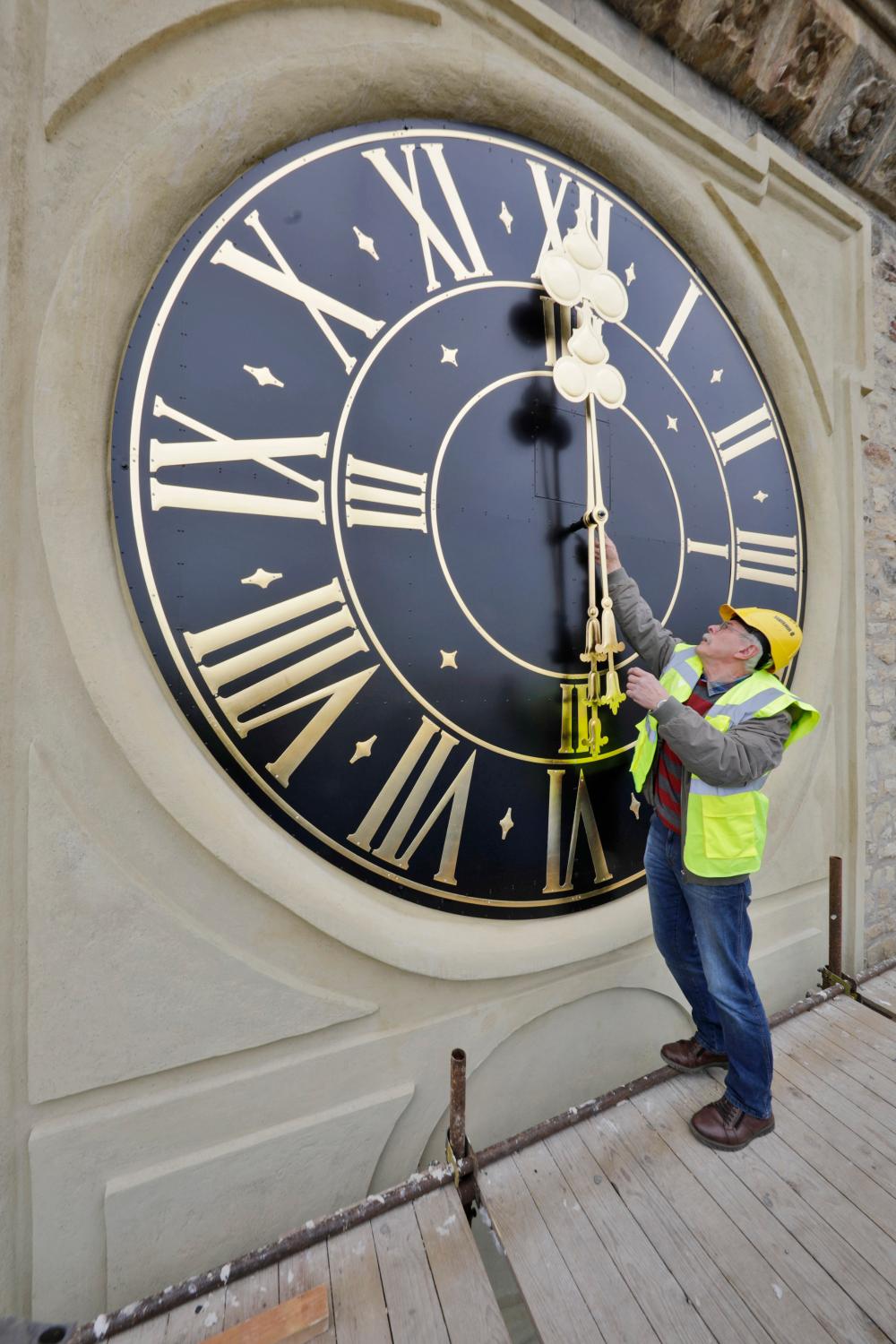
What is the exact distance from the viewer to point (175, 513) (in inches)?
54.1

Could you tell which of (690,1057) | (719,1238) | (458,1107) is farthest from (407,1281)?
(690,1057)

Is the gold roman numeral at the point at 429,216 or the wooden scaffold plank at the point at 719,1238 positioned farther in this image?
the gold roman numeral at the point at 429,216

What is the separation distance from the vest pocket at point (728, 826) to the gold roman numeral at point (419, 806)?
2.03 feet

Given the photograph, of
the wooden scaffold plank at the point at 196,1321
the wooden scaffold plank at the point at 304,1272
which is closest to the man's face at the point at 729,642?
the wooden scaffold plank at the point at 304,1272

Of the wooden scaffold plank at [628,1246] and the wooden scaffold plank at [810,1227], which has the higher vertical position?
the wooden scaffold plank at [628,1246]

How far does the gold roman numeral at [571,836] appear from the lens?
6.10 ft

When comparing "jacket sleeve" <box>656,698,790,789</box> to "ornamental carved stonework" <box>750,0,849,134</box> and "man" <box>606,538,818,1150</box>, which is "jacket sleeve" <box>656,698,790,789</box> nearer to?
"man" <box>606,538,818,1150</box>

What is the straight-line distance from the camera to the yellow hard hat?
1.62 m

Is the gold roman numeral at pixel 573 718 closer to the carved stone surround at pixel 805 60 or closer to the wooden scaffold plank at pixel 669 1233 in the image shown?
the wooden scaffold plank at pixel 669 1233

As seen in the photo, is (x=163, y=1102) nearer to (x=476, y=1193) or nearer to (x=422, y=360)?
(x=476, y=1193)

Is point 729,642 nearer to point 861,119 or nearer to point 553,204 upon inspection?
point 553,204

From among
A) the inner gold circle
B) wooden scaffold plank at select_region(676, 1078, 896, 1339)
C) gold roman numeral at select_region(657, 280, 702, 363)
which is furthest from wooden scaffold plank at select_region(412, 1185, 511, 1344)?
gold roman numeral at select_region(657, 280, 702, 363)

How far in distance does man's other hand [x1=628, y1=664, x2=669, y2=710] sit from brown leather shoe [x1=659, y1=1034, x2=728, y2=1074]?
115 cm

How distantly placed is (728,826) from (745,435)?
1545mm
